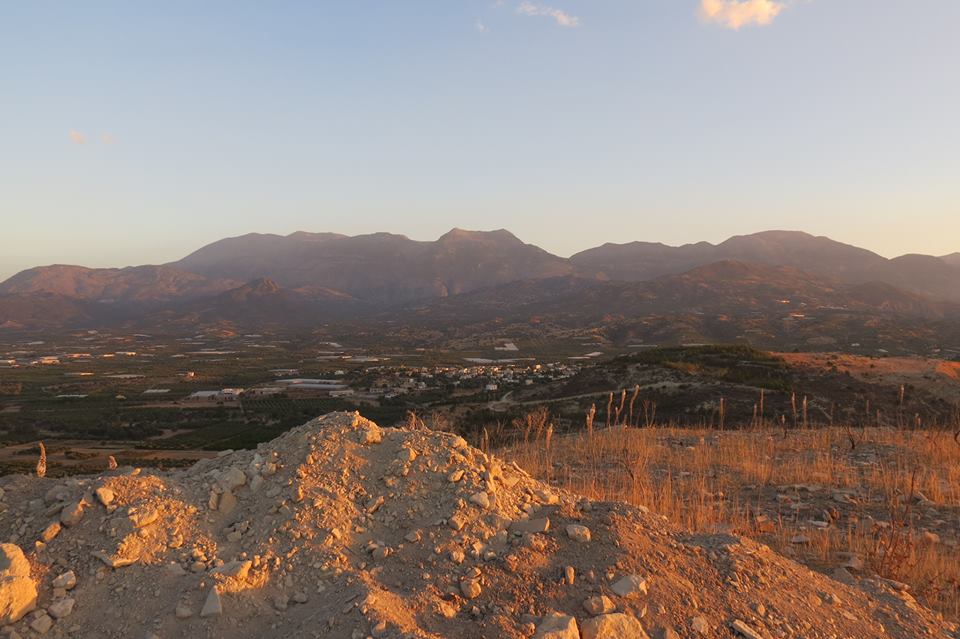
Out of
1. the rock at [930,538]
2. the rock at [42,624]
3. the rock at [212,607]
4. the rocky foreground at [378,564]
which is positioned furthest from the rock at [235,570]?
the rock at [930,538]

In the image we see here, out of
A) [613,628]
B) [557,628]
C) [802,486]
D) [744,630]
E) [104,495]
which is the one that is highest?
[104,495]

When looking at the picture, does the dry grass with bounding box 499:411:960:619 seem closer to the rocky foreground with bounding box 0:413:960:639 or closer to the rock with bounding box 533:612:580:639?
the rocky foreground with bounding box 0:413:960:639

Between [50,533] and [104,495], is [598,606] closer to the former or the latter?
[104,495]

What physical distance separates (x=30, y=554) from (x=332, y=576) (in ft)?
7.17

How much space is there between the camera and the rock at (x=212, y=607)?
382 cm

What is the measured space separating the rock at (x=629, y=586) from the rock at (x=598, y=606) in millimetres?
170

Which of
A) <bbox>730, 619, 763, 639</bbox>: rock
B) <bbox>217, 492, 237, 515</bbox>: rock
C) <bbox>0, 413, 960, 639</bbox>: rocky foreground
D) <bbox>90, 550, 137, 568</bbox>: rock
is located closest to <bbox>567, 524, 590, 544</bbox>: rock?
<bbox>0, 413, 960, 639</bbox>: rocky foreground

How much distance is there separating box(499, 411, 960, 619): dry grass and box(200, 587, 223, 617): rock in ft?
16.6

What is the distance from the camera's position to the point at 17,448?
40.9 m

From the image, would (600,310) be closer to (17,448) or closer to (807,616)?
(17,448)

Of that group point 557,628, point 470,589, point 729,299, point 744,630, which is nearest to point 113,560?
point 470,589

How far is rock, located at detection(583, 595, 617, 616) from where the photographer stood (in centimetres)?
399

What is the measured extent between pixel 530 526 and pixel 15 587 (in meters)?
3.68

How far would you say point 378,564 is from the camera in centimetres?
447
